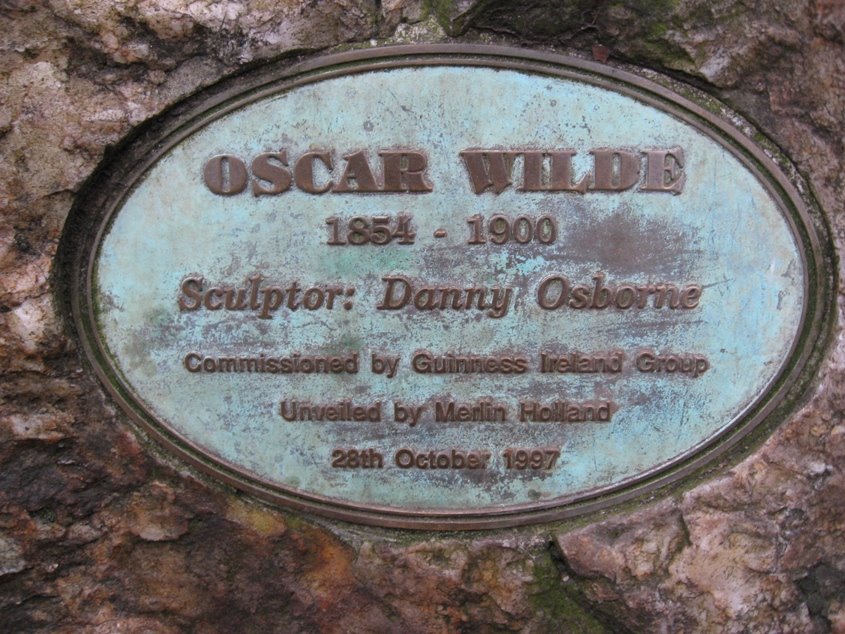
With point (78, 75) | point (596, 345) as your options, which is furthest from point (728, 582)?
point (78, 75)

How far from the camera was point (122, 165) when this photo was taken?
6.86ft

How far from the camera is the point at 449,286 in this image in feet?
6.91

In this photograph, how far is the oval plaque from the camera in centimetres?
204

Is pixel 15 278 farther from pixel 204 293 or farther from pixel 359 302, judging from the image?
pixel 359 302

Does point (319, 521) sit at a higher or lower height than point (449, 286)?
lower

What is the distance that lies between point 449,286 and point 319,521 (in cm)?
71

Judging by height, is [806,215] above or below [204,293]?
above

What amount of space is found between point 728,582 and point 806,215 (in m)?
0.93

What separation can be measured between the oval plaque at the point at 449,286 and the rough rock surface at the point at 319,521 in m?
0.07

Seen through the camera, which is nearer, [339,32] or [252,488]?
[339,32]

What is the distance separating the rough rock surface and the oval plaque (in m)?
0.07

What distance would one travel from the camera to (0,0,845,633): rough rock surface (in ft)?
6.57

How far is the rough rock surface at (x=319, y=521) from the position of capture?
78.8 inches

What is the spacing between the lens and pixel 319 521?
219 centimetres
